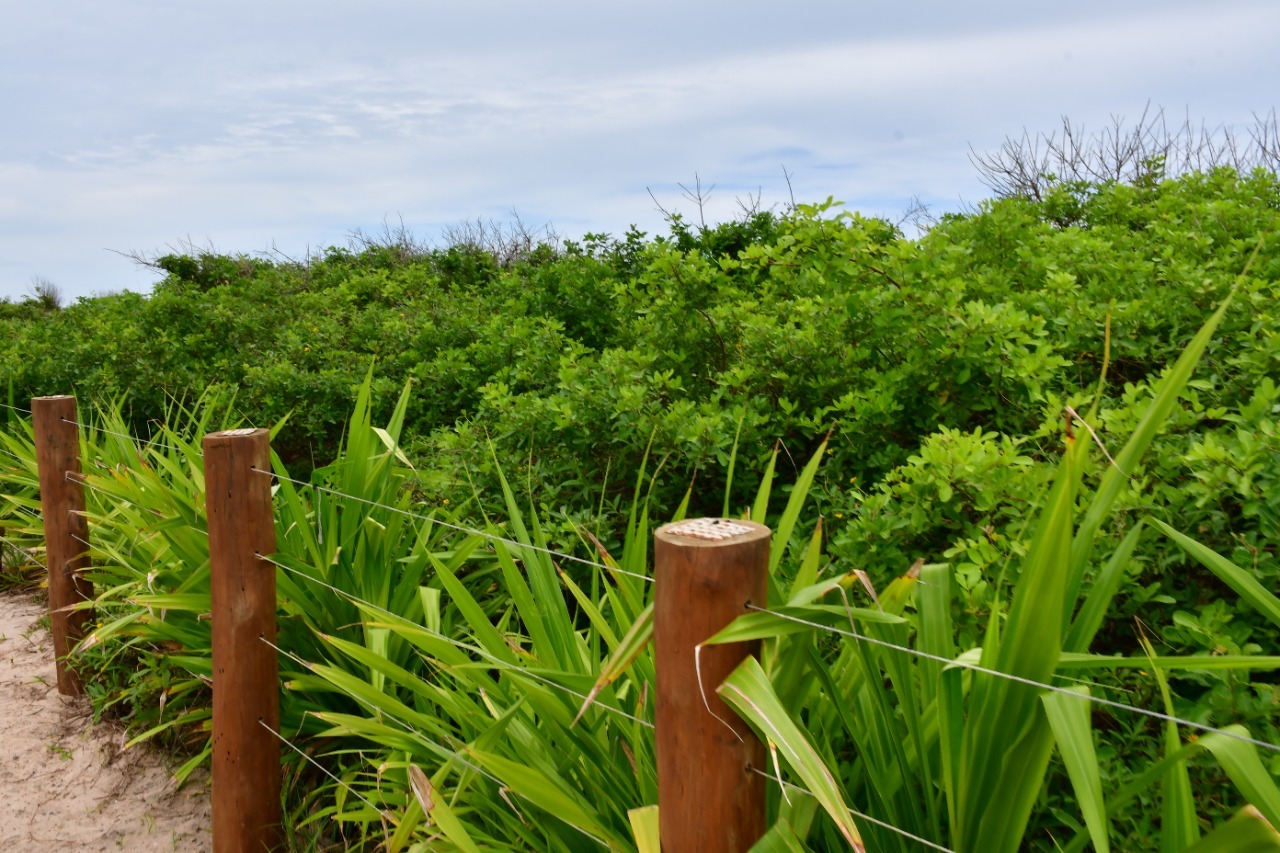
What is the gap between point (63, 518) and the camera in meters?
4.61

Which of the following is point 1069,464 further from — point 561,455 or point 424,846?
point 561,455

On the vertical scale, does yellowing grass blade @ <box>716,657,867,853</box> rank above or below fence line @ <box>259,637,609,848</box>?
above

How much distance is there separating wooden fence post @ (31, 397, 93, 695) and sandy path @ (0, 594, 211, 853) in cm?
26

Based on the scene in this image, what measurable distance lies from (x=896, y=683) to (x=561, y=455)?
2.63 meters

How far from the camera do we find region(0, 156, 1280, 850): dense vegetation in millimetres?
2191

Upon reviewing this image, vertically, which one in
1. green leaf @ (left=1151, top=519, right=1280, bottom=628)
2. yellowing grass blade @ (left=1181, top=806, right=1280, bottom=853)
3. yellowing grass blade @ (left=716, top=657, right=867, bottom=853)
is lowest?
yellowing grass blade @ (left=1181, top=806, right=1280, bottom=853)

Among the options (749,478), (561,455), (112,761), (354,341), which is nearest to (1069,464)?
(749,478)

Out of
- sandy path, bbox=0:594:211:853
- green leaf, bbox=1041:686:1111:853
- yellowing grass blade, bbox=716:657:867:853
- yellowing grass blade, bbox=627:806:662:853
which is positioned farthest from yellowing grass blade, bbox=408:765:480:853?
sandy path, bbox=0:594:211:853

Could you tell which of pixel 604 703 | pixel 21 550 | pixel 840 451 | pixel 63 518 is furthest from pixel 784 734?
pixel 21 550

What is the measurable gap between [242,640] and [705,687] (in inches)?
80.7

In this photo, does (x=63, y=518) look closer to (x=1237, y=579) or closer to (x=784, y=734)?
(x=784, y=734)

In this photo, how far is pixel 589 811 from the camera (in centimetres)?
223

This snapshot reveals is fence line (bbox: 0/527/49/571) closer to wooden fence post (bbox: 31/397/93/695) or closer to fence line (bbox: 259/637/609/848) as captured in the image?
wooden fence post (bbox: 31/397/93/695)

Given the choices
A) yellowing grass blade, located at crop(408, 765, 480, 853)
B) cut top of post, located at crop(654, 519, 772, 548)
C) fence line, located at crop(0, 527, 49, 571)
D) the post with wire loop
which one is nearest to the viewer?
cut top of post, located at crop(654, 519, 772, 548)
